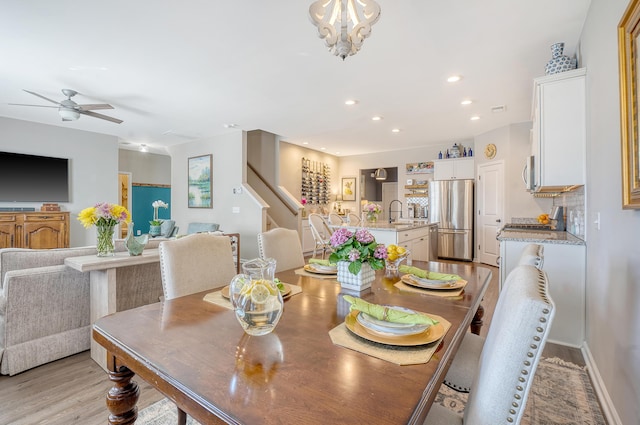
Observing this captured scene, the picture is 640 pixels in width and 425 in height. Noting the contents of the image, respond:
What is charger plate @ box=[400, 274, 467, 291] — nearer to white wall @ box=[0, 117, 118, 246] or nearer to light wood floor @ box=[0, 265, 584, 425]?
light wood floor @ box=[0, 265, 584, 425]

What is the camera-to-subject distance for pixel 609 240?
67.9 inches

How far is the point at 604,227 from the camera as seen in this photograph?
1.84m

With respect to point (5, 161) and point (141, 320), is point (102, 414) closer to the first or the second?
point (141, 320)

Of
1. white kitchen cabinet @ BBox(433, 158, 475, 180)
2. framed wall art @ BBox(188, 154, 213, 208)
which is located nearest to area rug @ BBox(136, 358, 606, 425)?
white kitchen cabinet @ BBox(433, 158, 475, 180)

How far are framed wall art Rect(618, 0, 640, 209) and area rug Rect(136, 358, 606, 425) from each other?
1.20 metres

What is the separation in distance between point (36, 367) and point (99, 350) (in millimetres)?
445

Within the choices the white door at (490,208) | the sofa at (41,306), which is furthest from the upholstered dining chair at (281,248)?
the white door at (490,208)

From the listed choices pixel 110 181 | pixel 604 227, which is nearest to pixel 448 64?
pixel 604 227

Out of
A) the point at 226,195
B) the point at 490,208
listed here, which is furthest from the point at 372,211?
the point at 226,195

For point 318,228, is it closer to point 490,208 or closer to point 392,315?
point 490,208

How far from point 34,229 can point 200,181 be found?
280cm

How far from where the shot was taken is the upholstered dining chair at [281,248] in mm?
2115

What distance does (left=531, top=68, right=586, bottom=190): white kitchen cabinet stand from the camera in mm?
2350

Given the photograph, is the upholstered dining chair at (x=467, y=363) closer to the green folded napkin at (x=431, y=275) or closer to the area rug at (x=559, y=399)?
the green folded napkin at (x=431, y=275)
